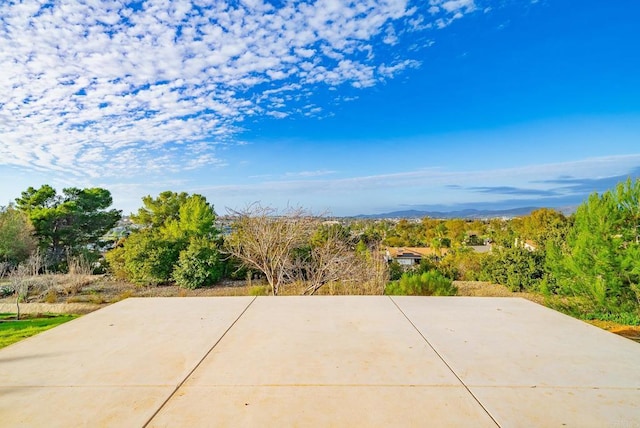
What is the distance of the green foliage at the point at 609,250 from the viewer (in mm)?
7613

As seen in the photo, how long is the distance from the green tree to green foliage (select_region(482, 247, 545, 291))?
21773 millimetres

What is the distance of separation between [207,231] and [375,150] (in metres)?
10.5

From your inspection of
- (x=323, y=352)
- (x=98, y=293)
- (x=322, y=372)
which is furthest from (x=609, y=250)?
(x=98, y=293)

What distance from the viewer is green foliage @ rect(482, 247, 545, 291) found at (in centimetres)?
1549

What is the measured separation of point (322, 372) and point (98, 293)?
14980 mm

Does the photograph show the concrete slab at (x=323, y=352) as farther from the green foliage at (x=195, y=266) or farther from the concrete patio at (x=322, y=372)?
the green foliage at (x=195, y=266)

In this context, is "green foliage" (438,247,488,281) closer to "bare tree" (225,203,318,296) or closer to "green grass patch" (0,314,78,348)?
"bare tree" (225,203,318,296)

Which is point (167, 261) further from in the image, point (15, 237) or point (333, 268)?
point (333, 268)

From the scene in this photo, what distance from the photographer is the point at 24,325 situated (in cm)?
870

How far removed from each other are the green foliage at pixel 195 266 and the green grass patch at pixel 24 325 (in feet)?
17.2

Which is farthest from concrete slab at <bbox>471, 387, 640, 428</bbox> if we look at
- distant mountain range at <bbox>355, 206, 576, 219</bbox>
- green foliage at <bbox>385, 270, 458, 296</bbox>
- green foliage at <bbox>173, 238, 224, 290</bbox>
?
distant mountain range at <bbox>355, 206, 576, 219</bbox>

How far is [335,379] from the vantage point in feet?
5.96

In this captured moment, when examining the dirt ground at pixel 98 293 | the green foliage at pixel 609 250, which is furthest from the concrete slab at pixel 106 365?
the green foliage at pixel 609 250

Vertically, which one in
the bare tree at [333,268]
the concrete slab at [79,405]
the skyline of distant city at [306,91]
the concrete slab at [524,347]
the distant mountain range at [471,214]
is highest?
the skyline of distant city at [306,91]
